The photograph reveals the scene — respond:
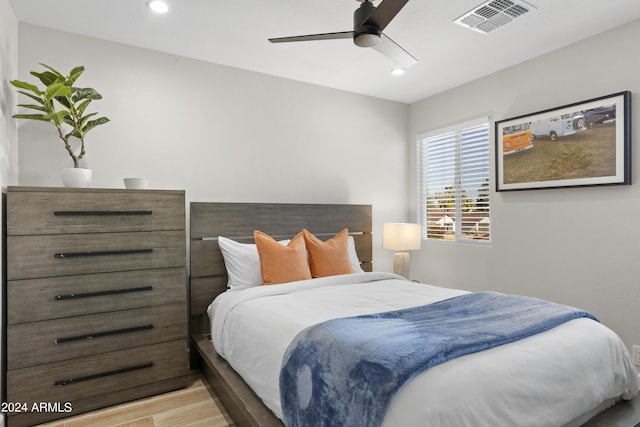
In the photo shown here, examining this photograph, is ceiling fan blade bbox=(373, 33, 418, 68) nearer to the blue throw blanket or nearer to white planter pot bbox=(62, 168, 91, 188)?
the blue throw blanket

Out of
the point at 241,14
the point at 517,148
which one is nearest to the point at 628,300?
the point at 517,148

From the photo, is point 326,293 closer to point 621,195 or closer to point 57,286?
point 57,286

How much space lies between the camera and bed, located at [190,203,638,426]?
123 centimetres

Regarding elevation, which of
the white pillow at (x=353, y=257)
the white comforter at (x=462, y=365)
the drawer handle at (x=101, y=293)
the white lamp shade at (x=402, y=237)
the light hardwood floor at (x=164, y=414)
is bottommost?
the light hardwood floor at (x=164, y=414)

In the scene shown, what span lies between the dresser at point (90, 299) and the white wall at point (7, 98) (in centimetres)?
11

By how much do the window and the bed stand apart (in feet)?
4.28

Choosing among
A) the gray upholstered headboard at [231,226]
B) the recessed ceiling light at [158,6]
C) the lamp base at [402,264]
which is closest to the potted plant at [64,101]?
the recessed ceiling light at [158,6]

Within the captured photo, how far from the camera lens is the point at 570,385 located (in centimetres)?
146

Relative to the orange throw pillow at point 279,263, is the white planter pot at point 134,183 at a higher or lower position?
higher

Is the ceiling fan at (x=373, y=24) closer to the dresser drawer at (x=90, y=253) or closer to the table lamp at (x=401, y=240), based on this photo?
the dresser drawer at (x=90, y=253)

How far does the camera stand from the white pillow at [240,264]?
287cm

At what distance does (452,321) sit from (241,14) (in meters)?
2.24

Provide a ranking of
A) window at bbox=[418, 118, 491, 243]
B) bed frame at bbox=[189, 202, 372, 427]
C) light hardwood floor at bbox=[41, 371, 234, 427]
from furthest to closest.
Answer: window at bbox=[418, 118, 491, 243], bed frame at bbox=[189, 202, 372, 427], light hardwood floor at bbox=[41, 371, 234, 427]

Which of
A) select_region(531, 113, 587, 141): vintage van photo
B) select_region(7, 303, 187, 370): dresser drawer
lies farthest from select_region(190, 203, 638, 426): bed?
select_region(531, 113, 587, 141): vintage van photo
